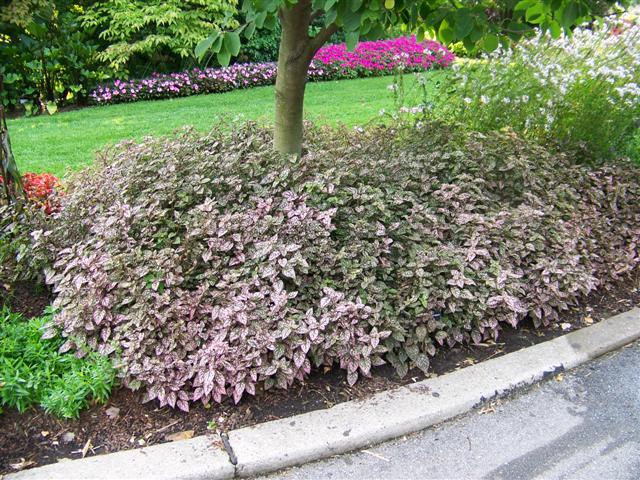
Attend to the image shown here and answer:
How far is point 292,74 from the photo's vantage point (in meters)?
3.89

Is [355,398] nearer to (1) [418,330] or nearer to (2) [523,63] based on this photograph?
(1) [418,330]

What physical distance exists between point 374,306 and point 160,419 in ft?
4.08

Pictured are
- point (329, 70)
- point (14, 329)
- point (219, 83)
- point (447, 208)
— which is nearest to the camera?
point (14, 329)

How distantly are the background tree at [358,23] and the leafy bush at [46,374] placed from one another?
5.44 ft

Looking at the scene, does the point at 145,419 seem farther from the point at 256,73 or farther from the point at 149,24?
the point at 149,24

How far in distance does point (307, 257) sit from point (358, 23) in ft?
4.16

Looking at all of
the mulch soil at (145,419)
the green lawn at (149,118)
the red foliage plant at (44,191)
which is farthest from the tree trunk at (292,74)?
the mulch soil at (145,419)

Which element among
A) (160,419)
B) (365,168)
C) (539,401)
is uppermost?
(365,168)

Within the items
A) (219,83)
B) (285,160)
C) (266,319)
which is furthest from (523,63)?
(219,83)

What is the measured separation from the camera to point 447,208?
12.0ft

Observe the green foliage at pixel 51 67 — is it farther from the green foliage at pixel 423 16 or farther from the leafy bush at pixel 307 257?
the green foliage at pixel 423 16

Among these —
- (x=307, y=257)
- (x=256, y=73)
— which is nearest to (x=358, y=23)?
(x=307, y=257)

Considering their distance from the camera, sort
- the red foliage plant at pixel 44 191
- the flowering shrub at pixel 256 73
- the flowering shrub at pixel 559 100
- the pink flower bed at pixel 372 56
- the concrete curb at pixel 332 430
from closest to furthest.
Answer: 1. the concrete curb at pixel 332 430
2. the red foliage plant at pixel 44 191
3. the flowering shrub at pixel 559 100
4. the flowering shrub at pixel 256 73
5. the pink flower bed at pixel 372 56

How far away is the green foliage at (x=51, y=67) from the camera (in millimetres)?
9961
